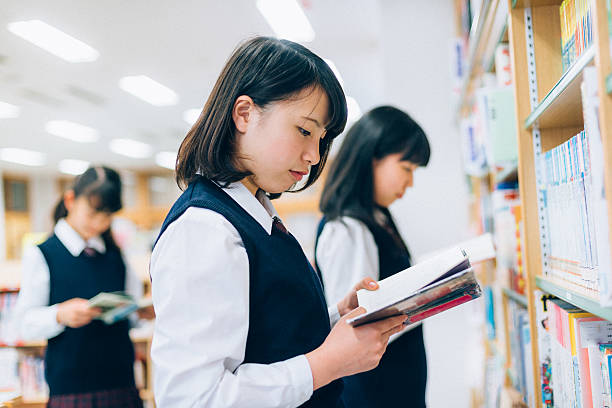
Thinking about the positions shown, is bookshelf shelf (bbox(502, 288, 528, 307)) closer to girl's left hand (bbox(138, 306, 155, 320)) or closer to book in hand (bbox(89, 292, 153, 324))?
book in hand (bbox(89, 292, 153, 324))

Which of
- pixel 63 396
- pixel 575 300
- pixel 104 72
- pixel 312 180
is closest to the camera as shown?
pixel 575 300

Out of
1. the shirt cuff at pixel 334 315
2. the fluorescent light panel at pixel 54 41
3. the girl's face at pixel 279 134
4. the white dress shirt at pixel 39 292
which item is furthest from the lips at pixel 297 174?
the fluorescent light panel at pixel 54 41

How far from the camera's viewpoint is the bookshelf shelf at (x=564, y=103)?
2.45 feet

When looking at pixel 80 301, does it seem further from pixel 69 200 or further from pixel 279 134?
pixel 279 134

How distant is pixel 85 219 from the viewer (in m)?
1.99

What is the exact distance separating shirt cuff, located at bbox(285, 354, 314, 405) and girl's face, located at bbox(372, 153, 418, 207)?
87 centimetres

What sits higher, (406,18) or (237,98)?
(406,18)

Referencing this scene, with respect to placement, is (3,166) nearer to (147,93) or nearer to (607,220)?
(147,93)

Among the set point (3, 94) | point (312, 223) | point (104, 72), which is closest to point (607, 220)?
point (104, 72)

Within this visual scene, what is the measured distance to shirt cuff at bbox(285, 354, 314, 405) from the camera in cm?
77

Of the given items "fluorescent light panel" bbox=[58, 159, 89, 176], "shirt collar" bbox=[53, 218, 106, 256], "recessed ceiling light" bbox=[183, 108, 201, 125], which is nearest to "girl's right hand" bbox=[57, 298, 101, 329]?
"shirt collar" bbox=[53, 218, 106, 256]

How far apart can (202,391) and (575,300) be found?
2.16ft

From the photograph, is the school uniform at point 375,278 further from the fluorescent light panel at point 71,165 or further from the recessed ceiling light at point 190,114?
the fluorescent light panel at point 71,165

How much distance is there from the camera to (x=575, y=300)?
87cm
